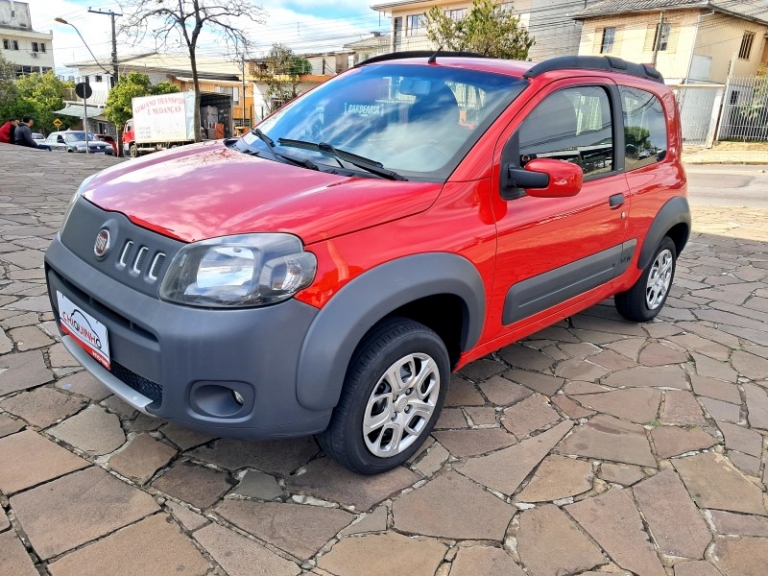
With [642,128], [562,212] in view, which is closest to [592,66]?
[642,128]

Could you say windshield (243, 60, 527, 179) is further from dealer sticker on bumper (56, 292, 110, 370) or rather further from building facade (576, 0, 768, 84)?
building facade (576, 0, 768, 84)

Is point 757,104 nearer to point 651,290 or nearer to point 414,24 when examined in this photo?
point 651,290

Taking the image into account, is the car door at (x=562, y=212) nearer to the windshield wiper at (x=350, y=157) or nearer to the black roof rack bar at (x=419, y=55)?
the windshield wiper at (x=350, y=157)

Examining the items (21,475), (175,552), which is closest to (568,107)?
(175,552)

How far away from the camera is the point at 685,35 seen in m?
29.7

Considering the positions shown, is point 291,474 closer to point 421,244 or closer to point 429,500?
point 429,500

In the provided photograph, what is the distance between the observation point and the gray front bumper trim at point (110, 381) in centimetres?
220

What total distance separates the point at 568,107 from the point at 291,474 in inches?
92.9

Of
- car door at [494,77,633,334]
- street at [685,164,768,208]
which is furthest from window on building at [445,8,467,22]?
car door at [494,77,633,334]

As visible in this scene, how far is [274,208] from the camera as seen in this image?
7.12 feet

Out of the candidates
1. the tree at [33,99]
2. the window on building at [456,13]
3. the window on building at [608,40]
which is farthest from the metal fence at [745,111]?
the tree at [33,99]

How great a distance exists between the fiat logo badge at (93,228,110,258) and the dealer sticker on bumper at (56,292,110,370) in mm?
253

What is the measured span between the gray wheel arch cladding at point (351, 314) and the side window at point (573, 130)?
0.91m

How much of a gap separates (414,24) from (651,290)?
44.4m
